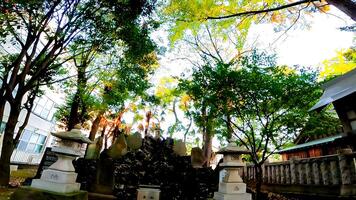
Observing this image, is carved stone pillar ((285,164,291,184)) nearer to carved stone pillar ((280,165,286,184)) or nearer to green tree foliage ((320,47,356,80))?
carved stone pillar ((280,165,286,184))

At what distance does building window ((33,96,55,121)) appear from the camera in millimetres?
24550

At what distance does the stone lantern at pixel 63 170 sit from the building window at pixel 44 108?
2053 cm

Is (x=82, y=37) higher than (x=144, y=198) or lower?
higher

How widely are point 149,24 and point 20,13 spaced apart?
5708 millimetres

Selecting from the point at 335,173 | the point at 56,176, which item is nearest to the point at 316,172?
the point at 335,173

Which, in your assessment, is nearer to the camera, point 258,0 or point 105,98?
point 258,0

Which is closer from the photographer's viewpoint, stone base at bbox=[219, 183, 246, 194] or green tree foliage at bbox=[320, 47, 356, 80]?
stone base at bbox=[219, 183, 246, 194]

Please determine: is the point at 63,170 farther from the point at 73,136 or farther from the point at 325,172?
the point at 325,172

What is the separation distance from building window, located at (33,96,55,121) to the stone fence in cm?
2288

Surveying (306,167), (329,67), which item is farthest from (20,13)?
(329,67)

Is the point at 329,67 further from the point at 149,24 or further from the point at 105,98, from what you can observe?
the point at 105,98

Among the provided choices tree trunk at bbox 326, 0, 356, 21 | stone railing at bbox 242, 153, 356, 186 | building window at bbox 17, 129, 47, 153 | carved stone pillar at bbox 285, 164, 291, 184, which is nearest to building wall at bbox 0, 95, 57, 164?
building window at bbox 17, 129, 47, 153

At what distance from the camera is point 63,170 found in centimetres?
649

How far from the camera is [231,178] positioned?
727cm
